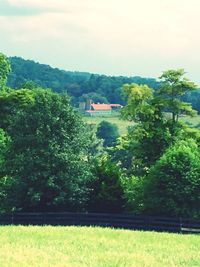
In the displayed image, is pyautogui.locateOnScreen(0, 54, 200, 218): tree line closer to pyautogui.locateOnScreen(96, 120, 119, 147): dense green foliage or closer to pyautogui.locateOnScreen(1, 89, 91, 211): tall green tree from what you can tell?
pyautogui.locateOnScreen(1, 89, 91, 211): tall green tree

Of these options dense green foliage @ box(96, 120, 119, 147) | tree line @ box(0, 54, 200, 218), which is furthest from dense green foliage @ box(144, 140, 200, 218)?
dense green foliage @ box(96, 120, 119, 147)

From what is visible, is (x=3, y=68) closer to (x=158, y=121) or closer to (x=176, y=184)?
(x=158, y=121)

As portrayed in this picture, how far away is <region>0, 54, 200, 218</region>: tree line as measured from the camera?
138 ft

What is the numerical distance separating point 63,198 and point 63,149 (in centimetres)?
366

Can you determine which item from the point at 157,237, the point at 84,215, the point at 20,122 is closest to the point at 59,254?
the point at 157,237

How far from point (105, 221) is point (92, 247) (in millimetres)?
10735

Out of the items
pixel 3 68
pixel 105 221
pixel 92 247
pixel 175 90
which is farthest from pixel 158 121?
pixel 3 68

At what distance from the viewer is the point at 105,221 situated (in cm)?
4231

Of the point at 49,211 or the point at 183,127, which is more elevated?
the point at 183,127

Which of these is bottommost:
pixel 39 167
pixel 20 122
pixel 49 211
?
pixel 49 211

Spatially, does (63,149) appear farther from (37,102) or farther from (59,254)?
(59,254)

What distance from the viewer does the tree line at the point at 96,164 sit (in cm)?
4209

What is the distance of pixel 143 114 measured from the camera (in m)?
45.8

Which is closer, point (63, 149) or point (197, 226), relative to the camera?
point (197, 226)
